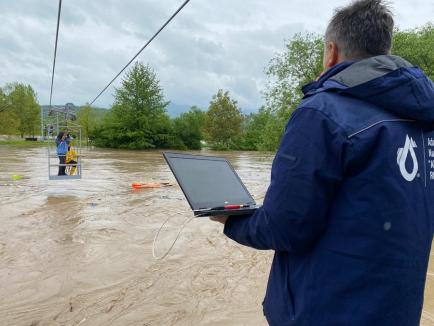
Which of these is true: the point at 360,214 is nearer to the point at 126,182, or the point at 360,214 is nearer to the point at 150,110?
the point at 126,182

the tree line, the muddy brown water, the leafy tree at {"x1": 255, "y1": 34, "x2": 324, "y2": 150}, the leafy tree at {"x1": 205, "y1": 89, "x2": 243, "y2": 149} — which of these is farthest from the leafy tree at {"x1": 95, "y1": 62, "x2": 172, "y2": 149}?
the muddy brown water

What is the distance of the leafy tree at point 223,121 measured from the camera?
62.4 m

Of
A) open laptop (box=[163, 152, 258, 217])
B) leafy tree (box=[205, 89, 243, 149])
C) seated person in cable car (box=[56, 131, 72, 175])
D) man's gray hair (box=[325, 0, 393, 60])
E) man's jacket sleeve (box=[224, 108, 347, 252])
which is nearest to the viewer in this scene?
man's jacket sleeve (box=[224, 108, 347, 252])

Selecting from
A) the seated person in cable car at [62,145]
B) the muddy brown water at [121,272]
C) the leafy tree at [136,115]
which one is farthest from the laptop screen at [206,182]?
the leafy tree at [136,115]

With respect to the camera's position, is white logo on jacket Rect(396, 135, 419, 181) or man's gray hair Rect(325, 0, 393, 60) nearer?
white logo on jacket Rect(396, 135, 419, 181)

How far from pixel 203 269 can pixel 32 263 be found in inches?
97.3

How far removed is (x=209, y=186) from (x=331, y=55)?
28.9 inches

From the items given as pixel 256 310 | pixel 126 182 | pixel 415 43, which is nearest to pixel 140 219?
pixel 256 310

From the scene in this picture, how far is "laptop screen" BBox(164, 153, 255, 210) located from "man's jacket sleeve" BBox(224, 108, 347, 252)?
1.17ft

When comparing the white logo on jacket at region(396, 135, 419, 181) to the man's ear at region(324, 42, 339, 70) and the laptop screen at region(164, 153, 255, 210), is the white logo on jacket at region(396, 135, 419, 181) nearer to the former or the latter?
the man's ear at region(324, 42, 339, 70)

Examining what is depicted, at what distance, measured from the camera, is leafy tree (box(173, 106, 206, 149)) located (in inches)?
2229

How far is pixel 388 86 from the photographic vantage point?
1.27 meters

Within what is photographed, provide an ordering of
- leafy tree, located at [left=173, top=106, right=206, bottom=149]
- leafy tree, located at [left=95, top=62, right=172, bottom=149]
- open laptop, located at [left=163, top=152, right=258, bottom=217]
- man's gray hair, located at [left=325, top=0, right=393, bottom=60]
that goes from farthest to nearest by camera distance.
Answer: leafy tree, located at [left=173, top=106, right=206, bottom=149] → leafy tree, located at [left=95, top=62, right=172, bottom=149] → open laptop, located at [left=163, top=152, right=258, bottom=217] → man's gray hair, located at [left=325, top=0, right=393, bottom=60]

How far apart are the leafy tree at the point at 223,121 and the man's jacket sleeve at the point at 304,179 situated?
61.1 metres
